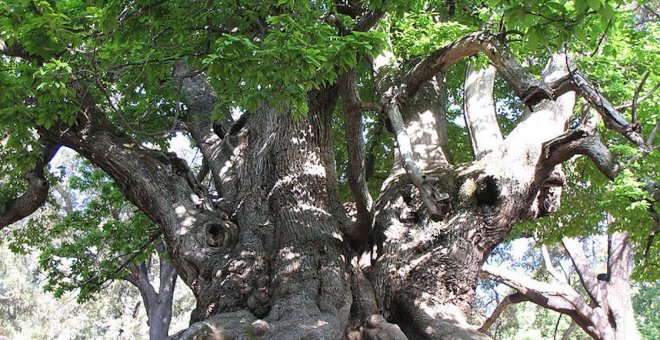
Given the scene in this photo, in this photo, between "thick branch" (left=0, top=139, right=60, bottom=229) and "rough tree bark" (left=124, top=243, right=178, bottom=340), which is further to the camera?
"rough tree bark" (left=124, top=243, right=178, bottom=340)

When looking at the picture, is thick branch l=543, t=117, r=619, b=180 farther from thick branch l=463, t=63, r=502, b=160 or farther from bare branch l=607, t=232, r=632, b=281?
bare branch l=607, t=232, r=632, b=281

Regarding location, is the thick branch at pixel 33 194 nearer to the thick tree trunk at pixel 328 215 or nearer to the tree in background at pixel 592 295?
the thick tree trunk at pixel 328 215

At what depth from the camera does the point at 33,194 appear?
620 centimetres

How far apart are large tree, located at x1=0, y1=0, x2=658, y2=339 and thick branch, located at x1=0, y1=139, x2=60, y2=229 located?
0.9 inches

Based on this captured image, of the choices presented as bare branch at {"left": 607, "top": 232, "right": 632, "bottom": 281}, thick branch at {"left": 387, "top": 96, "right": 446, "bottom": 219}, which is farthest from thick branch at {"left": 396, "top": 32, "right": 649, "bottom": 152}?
bare branch at {"left": 607, "top": 232, "right": 632, "bottom": 281}

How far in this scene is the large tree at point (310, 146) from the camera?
422cm

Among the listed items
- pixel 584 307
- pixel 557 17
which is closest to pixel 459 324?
pixel 557 17

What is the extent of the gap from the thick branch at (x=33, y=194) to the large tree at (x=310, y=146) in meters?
0.02

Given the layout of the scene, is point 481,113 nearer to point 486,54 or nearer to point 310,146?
point 486,54

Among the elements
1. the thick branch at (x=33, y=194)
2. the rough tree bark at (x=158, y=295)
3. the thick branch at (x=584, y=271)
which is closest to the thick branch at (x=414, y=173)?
the thick branch at (x=33, y=194)

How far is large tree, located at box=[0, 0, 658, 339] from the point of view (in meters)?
4.22

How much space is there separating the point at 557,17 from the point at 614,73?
5.45 m

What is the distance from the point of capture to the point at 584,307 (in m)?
11.0

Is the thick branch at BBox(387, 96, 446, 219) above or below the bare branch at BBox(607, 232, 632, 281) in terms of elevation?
below
